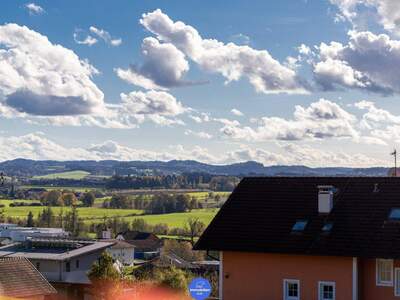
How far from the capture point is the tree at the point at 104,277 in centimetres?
4294

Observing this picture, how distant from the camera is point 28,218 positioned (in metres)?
153

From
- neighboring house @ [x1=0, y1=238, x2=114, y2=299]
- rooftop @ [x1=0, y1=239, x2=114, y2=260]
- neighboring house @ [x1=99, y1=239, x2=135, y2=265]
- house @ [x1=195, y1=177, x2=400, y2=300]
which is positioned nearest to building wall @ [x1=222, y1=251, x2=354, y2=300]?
house @ [x1=195, y1=177, x2=400, y2=300]

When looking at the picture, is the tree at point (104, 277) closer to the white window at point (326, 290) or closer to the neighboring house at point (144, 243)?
the white window at point (326, 290)

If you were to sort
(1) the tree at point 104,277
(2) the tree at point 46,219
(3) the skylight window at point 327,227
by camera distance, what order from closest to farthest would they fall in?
(3) the skylight window at point 327,227 < (1) the tree at point 104,277 < (2) the tree at point 46,219

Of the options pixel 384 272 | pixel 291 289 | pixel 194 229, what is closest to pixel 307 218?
pixel 291 289

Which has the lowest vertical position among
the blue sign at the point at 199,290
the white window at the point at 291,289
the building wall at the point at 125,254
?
the building wall at the point at 125,254

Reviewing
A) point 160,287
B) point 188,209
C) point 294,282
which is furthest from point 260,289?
point 188,209

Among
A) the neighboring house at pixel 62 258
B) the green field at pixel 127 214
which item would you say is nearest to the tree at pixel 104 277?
the neighboring house at pixel 62 258

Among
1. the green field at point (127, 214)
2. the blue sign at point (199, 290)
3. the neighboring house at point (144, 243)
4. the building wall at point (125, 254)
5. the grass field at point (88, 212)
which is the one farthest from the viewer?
the grass field at point (88, 212)

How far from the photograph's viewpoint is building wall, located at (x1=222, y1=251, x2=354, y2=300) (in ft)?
92.8

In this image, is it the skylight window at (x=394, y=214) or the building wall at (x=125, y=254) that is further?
the building wall at (x=125, y=254)

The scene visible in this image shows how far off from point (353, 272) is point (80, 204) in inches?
6849

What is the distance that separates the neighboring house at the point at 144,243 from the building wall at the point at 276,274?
8608 centimetres

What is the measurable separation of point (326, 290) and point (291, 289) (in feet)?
4.66
